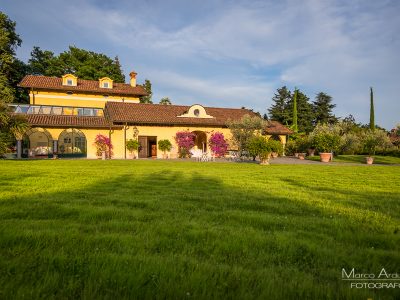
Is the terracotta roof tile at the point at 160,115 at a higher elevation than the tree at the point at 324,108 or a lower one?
lower

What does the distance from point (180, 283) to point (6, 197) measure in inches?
189

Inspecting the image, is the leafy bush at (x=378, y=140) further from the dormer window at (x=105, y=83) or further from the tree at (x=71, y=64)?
the tree at (x=71, y=64)

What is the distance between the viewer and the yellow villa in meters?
24.4

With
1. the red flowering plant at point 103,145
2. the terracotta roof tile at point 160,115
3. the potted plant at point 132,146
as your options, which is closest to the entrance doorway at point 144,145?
the potted plant at point 132,146

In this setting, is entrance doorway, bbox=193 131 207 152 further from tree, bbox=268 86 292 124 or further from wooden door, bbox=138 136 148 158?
tree, bbox=268 86 292 124

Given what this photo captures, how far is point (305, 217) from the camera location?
423cm

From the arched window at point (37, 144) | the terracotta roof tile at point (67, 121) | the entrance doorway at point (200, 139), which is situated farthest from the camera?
the entrance doorway at point (200, 139)

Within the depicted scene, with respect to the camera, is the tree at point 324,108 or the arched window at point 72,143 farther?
the tree at point 324,108

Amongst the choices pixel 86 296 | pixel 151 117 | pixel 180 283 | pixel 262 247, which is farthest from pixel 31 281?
pixel 151 117

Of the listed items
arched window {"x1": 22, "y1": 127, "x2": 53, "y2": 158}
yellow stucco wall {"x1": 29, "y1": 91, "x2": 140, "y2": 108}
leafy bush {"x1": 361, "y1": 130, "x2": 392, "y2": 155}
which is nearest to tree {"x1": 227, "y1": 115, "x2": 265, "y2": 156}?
leafy bush {"x1": 361, "y1": 130, "x2": 392, "y2": 155}

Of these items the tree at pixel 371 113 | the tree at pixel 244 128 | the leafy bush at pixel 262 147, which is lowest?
the leafy bush at pixel 262 147

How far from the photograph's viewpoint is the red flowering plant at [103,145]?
2480cm

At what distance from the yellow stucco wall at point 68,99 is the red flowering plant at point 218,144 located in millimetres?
16131

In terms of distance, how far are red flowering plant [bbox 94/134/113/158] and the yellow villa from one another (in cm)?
38
